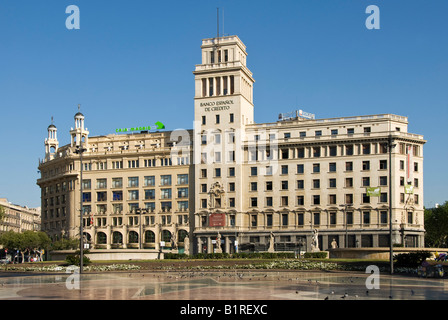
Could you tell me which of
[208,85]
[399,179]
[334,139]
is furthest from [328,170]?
[208,85]

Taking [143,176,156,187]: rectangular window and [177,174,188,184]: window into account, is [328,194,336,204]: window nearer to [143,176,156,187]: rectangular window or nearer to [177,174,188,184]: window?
[177,174,188,184]: window

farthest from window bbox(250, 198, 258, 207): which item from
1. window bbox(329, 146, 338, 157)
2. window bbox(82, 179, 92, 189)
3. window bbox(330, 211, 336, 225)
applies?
window bbox(82, 179, 92, 189)

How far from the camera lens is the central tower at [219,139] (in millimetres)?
111938

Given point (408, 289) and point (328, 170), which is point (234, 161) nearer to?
point (328, 170)

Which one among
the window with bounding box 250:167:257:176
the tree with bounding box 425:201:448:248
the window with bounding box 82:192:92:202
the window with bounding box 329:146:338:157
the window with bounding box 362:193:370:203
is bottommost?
the tree with bounding box 425:201:448:248

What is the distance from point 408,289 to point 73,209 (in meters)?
103

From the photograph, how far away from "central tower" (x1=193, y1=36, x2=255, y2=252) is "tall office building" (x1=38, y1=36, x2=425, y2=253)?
0.62 ft

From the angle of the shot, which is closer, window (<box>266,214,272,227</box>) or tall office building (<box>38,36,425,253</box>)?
tall office building (<box>38,36,425,253</box>)

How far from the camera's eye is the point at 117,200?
4879 inches

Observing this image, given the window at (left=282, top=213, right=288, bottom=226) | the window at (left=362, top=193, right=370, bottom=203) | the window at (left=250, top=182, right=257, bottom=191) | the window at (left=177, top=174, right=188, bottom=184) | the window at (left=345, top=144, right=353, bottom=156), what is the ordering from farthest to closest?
1. the window at (left=177, top=174, right=188, bottom=184)
2. the window at (left=250, top=182, right=257, bottom=191)
3. the window at (left=282, top=213, right=288, bottom=226)
4. the window at (left=345, top=144, right=353, bottom=156)
5. the window at (left=362, top=193, right=370, bottom=203)

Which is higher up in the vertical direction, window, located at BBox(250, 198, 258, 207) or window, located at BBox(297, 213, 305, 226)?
window, located at BBox(250, 198, 258, 207)

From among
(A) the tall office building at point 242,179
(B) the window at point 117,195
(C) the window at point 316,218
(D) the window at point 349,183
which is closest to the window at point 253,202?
(A) the tall office building at point 242,179

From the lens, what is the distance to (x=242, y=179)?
11225cm

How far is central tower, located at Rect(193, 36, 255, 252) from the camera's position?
111938 mm
